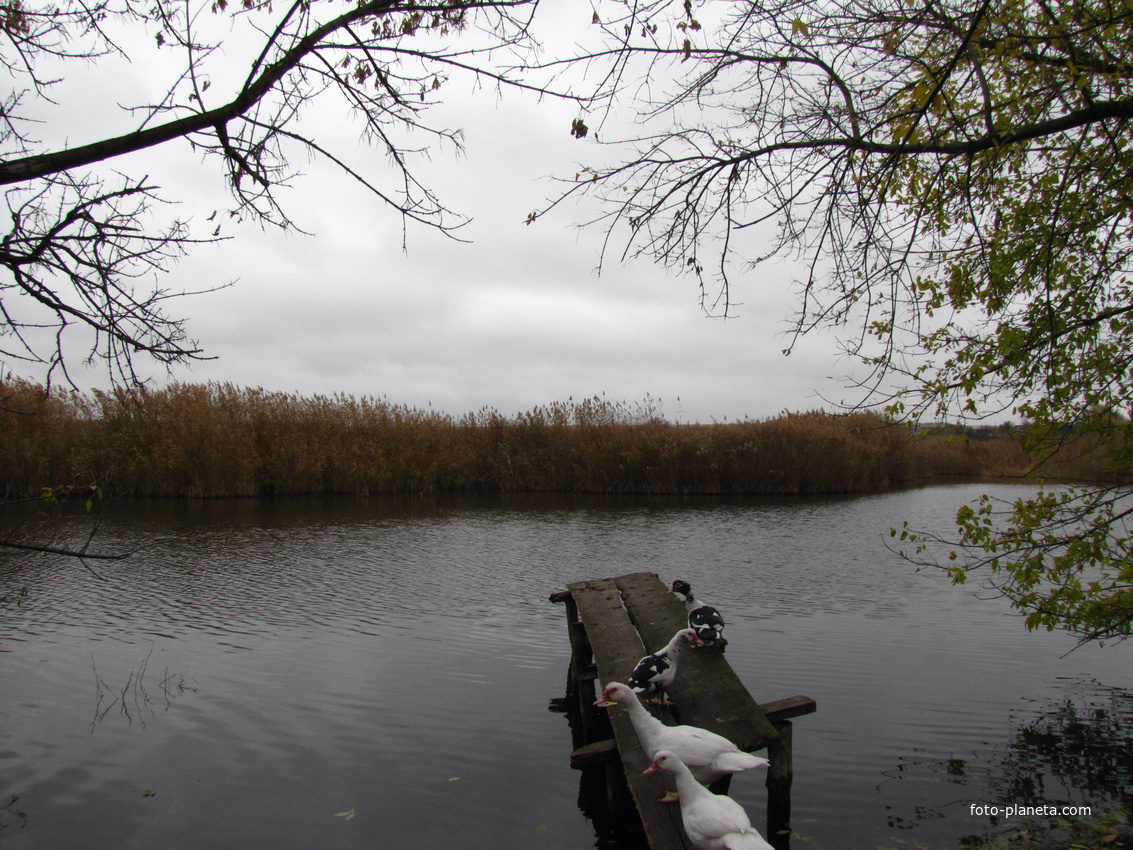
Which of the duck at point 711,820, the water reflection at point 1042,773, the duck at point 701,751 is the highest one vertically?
the duck at point 701,751

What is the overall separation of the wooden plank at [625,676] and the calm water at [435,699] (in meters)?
0.69

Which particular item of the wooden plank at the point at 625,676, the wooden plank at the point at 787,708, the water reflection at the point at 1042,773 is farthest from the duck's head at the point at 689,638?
the water reflection at the point at 1042,773

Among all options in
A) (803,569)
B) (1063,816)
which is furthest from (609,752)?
(803,569)

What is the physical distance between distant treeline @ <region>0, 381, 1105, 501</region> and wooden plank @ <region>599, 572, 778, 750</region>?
1648cm

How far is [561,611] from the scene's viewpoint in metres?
9.27

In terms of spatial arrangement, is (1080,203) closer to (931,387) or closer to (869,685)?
(931,387)

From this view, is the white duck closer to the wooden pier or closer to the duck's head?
the wooden pier

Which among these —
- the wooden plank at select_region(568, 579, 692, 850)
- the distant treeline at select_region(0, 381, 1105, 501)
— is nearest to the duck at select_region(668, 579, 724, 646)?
the wooden plank at select_region(568, 579, 692, 850)

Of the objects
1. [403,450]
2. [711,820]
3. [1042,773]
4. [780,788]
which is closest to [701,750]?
[711,820]

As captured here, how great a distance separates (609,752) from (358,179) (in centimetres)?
344

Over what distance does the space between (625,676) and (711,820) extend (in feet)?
5.96

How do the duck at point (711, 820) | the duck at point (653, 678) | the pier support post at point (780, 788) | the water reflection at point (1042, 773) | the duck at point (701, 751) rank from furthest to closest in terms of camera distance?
the duck at point (653, 678) → the water reflection at point (1042, 773) → the pier support post at point (780, 788) → the duck at point (701, 751) → the duck at point (711, 820)

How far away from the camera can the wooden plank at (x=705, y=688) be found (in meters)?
4.02

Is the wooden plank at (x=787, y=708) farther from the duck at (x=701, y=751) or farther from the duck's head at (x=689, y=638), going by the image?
the duck's head at (x=689, y=638)
